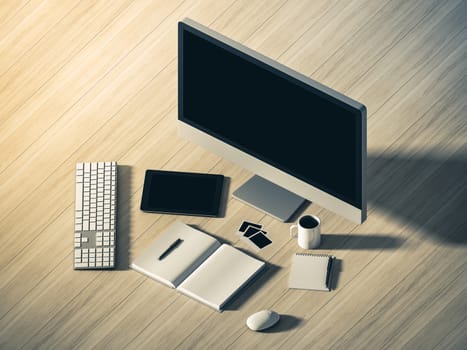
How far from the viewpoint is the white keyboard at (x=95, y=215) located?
4059 mm

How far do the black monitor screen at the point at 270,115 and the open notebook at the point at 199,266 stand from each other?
1.12ft

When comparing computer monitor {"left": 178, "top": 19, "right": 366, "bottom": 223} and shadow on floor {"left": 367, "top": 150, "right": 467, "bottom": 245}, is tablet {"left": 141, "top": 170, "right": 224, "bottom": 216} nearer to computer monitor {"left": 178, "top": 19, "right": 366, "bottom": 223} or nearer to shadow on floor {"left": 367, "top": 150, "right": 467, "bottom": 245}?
computer monitor {"left": 178, "top": 19, "right": 366, "bottom": 223}

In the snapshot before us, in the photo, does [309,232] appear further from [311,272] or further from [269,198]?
[269,198]

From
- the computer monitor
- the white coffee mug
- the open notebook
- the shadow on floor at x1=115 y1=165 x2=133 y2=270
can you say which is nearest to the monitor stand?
the computer monitor

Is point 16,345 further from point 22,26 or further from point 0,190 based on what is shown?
point 22,26

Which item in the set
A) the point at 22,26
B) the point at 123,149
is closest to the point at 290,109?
the point at 123,149

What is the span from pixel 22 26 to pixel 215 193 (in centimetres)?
136

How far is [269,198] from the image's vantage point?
13.8ft

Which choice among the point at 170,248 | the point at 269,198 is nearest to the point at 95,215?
the point at 170,248

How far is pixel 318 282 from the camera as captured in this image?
12.9 ft

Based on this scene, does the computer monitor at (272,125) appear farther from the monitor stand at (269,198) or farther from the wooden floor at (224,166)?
the wooden floor at (224,166)

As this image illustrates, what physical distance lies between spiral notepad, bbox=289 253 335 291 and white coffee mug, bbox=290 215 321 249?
41 mm

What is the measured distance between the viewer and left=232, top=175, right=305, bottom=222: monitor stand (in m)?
4.16

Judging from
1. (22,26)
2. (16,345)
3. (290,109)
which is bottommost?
(16,345)
